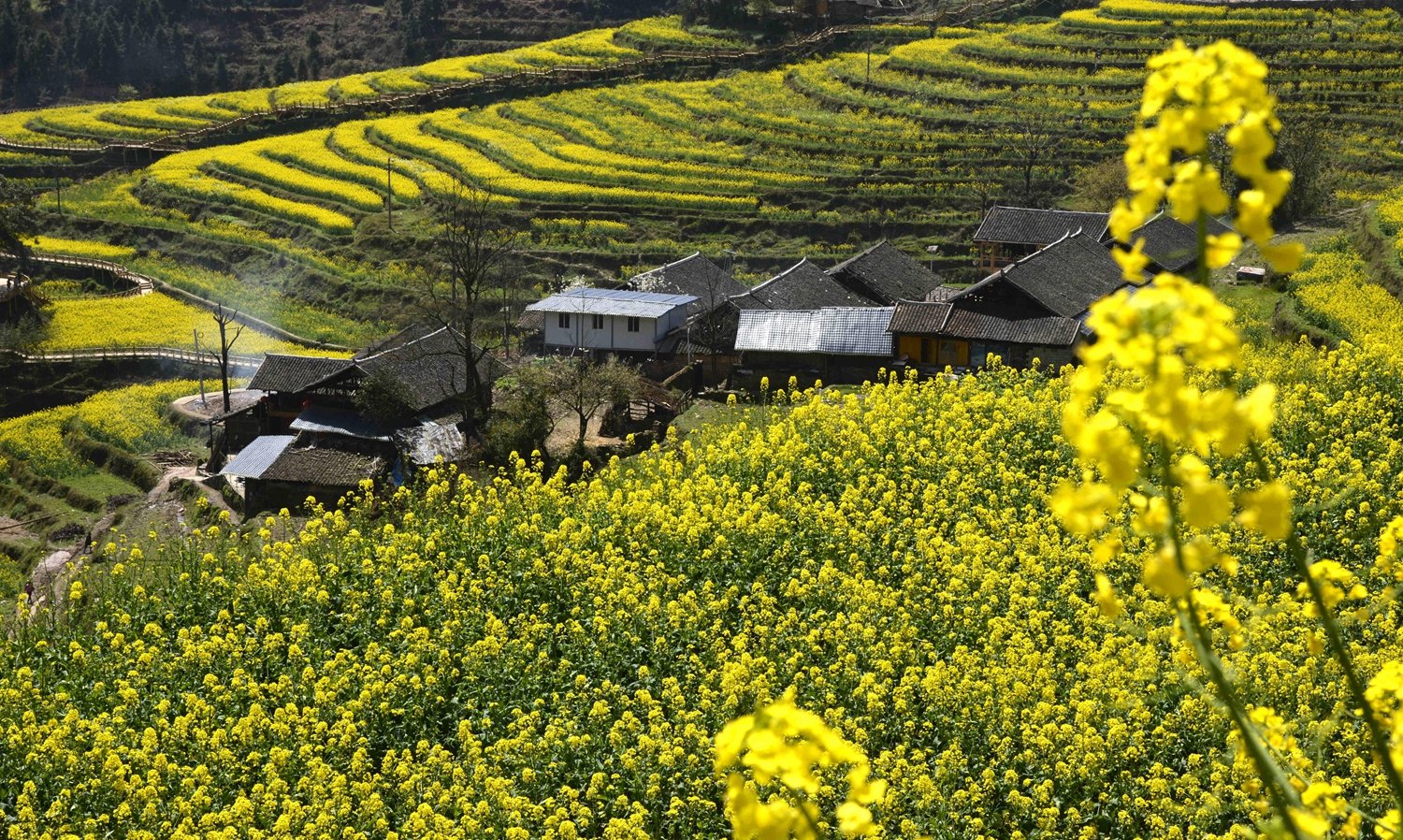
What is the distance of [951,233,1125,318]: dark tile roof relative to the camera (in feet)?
105

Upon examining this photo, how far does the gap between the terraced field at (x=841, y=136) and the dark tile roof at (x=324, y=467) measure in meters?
26.1

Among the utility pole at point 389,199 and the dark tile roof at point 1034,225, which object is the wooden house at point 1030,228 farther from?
the utility pole at point 389,199

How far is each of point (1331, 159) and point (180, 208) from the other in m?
48.6

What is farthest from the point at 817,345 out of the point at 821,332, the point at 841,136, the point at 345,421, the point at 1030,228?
the point at 841,136

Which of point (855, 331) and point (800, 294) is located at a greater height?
point (855, 331)

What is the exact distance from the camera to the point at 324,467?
28.3 metres

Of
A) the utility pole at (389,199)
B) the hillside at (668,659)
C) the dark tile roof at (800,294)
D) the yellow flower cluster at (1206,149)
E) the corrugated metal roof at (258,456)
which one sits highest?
the yellow flower cluster at (1206,149)

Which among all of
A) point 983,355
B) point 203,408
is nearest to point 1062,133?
point 983,355

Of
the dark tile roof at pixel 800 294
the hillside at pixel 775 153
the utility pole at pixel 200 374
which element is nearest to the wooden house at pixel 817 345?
the dark tile roof at pixel 800 294

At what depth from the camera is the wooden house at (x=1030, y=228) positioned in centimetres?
4159

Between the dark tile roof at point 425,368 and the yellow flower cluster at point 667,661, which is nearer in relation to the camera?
the yellow flower cluster at point 667,661

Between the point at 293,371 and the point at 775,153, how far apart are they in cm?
3310

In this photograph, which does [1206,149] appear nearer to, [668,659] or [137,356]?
A: [668,659]

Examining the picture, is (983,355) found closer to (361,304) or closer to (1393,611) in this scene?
(1393,611)
